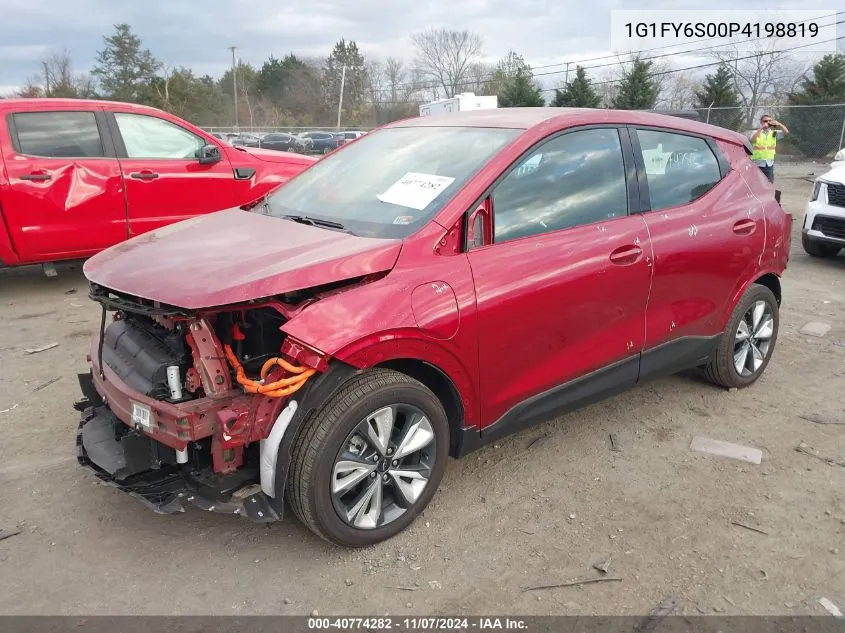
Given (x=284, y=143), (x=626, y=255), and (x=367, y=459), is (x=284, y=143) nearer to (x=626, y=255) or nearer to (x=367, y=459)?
(x=626, y=255)

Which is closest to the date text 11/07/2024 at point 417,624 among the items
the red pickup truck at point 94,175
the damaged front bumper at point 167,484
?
the damaged front bumper at point 167,484

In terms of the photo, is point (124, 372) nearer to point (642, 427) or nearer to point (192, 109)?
point (642, 427)

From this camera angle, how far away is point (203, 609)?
2.48 meters

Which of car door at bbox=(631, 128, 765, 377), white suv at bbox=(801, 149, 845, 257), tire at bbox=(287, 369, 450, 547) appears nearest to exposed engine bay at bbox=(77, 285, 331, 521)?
tire at bbox=(287, 369, 450, 547)

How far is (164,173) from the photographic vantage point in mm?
6578

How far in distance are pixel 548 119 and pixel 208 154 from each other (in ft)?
15.1

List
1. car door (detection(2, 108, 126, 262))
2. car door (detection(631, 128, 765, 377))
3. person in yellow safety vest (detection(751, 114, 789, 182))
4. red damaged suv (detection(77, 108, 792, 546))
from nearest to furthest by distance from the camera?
red damaged suv (detection(77, 108, 792, 546)), car door (detection(631, 128, 765, 377)), car door (detection(2, 108, 126, 262)), person in yellow safety vest (detection(751, 114, 789, 182))

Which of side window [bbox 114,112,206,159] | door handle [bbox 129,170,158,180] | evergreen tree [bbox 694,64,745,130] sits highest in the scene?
evergreen tree [bbox 694,64,745,130]

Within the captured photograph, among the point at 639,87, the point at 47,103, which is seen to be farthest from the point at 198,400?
the point at 639,87

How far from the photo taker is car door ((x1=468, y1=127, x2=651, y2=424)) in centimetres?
290

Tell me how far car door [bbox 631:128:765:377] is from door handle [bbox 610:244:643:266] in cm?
15

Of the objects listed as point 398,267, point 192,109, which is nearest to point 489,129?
point 398,267

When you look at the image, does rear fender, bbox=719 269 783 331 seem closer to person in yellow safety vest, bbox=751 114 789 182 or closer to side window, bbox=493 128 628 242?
side window, bbox=493 128 628 242

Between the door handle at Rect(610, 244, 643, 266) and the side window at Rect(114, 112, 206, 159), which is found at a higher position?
the side window at Rect(114, 112, 206, 159)
